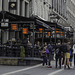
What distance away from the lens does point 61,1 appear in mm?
77875

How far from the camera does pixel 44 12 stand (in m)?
53.9

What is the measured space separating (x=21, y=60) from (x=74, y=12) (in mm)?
88030

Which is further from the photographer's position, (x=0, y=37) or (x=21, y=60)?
(x=0, y=37)

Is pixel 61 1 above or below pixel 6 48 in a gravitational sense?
above

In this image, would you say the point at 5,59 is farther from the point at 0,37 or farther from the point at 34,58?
the point at 0,37

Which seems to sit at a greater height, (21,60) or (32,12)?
(32,12)

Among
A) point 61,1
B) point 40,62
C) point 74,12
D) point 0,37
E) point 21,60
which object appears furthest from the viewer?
point 74,12

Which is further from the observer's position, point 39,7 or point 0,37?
point 39,7

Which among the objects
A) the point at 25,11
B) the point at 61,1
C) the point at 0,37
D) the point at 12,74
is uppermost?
the point at 61,1

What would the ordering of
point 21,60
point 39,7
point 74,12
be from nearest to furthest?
point 21,60, point 39,7, point 74,12

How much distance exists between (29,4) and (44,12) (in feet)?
34.5

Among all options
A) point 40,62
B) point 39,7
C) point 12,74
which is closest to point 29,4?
point 39,7

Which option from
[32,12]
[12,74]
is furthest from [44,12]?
[12,74]

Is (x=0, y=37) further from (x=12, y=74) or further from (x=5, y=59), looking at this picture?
(x=12, y=74)
